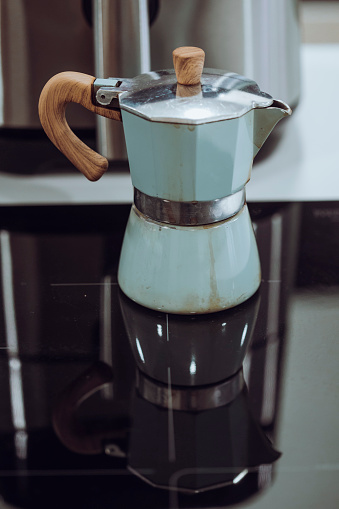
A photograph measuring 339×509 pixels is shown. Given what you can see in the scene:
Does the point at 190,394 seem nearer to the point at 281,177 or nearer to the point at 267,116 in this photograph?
the point at 267,116

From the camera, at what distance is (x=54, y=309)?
0.66 meters

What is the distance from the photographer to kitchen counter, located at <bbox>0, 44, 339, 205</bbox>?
86cm

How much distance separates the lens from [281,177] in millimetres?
902

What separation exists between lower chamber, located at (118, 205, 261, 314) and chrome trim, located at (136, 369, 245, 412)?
82mm

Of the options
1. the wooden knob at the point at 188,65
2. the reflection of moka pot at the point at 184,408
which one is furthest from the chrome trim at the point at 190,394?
the wooden knob at the point at 188,65

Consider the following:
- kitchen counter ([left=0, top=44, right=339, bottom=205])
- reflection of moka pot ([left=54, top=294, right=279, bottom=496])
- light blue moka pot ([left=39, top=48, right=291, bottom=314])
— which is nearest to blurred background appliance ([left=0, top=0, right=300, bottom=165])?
kitchen counter ([left=0, top=44, right=339, bottom=205])

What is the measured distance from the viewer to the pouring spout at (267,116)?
567 millimetres

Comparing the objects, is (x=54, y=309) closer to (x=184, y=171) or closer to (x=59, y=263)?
(x=59, y=263)

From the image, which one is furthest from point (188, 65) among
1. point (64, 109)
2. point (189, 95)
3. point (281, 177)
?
point (281, 177)

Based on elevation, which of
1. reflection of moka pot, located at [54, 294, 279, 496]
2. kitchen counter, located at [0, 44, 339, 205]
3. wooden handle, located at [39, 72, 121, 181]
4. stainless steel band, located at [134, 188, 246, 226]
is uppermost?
wooden handle, located at [39, 72, 121, 181]

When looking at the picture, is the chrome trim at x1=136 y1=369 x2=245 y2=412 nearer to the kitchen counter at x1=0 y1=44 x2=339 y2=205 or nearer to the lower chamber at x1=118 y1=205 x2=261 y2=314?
the lower chamber at x1=118 y1=205 x2=261 y2=314

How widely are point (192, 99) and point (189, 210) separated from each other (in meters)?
0.10

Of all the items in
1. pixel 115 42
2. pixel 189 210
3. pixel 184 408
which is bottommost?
pixel 184 408

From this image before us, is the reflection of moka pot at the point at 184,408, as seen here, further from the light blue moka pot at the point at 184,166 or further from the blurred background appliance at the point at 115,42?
the blurred background appliance at the point at 115,42
